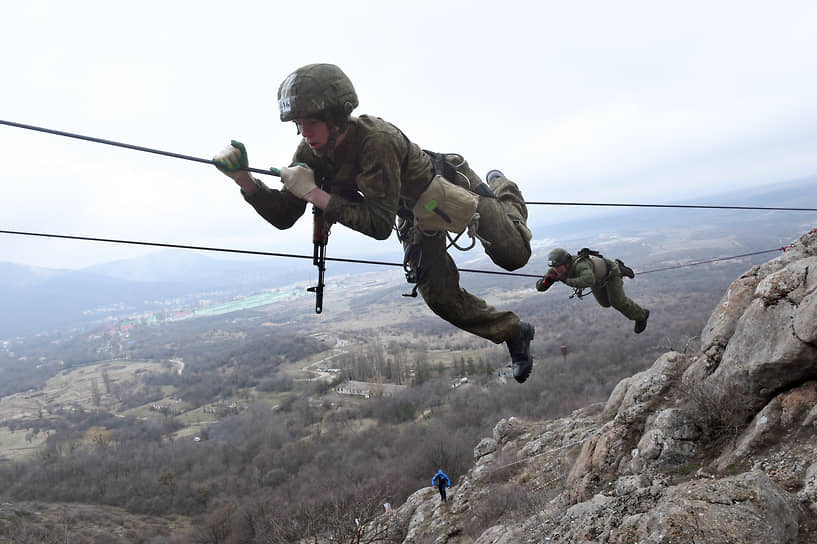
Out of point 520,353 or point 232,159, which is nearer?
point 232,159

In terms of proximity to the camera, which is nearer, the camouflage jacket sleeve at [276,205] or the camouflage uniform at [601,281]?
the camouflage jacket sleeve at [276,205]

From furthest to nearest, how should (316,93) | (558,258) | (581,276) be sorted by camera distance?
(558,258), (581,276), (316,93)

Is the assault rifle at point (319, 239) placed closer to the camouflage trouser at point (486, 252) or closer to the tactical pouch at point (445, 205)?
the tactical pouch at point (445, 205)

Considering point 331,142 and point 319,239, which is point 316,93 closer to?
point 331,142

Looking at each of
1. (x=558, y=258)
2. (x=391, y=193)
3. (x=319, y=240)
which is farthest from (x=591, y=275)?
(x=319, y=240)

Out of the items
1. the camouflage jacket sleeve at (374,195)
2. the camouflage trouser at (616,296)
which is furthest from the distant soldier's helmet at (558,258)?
the camouflage jacket sleeve at (374,195)

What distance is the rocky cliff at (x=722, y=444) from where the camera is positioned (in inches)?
163

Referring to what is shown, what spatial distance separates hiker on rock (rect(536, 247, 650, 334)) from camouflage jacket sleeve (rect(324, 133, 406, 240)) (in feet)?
12.4

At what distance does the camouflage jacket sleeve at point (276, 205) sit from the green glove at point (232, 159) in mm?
337

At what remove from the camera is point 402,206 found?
4297 mm

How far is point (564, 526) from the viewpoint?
20.4 ft

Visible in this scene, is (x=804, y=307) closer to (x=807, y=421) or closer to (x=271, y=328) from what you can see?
(x=807, y=421)

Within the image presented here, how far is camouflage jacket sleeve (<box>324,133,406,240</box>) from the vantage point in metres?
3.33

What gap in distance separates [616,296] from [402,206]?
5.39 meters
